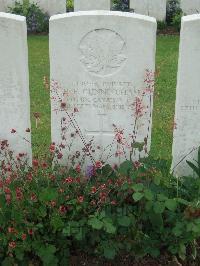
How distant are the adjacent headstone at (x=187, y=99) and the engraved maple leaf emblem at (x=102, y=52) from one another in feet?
1.52

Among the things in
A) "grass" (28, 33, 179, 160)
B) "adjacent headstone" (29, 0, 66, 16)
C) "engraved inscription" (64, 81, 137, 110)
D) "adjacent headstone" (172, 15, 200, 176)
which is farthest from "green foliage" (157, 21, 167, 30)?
"engraved inscription" (64, 81, 137, 110)

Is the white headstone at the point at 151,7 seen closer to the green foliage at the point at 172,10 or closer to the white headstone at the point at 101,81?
the green foliage at the point at 172,10

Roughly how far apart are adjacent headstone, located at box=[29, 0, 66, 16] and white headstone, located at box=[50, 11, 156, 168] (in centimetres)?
690

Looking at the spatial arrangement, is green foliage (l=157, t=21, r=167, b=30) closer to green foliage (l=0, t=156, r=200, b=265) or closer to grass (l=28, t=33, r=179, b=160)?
grass (l=28, t=33, r=179, b=160)

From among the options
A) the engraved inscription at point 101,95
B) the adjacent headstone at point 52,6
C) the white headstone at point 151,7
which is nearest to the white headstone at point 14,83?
the engraved inscription at point 101,95

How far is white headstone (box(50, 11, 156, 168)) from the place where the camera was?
4027 millimetres

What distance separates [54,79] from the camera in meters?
4.22

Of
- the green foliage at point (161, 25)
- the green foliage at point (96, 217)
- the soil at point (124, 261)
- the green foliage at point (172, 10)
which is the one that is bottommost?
the soil at point (124, 261)

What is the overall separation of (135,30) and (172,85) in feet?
11.7

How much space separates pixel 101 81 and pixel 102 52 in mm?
232

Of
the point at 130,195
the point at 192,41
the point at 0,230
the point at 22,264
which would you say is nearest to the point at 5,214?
the point at 0,230

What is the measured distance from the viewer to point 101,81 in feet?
13.8

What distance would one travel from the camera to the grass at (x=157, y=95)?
568cm

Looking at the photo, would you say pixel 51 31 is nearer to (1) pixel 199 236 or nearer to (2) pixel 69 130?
(2) pixel 69 130
